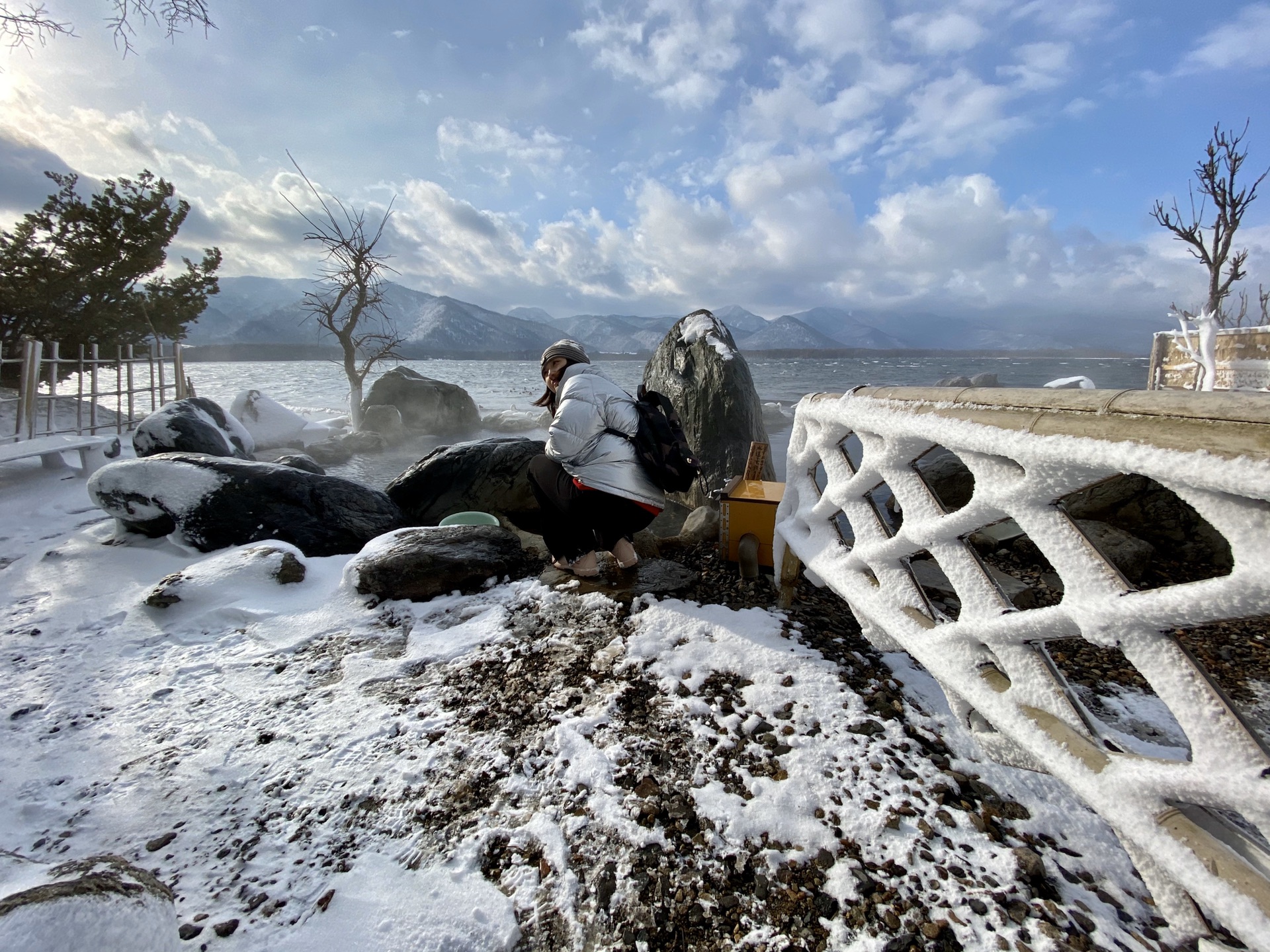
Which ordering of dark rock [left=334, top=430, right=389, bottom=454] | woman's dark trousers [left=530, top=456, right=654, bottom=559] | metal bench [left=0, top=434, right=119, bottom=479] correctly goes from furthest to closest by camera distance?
1. dark rock [left=334, top=430, right=389, bottom=454]
2. metal bench [left=0, top=434, right=119, bottom=479]
3. woman's dark trousers [left=530, top=456, right=654, bottom=559]

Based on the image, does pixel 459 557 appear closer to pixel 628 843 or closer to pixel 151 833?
pixel 151 833

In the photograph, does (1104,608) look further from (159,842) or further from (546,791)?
(159,842)

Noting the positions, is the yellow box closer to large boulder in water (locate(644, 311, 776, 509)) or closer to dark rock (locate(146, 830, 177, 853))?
dark rock (locate(146, 830, 177, 853))

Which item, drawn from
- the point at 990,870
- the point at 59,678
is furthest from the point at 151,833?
the point at 990,870

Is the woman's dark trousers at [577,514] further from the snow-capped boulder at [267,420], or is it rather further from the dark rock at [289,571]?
the snow-capped boulder at [267,420]

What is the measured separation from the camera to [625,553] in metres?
3.66

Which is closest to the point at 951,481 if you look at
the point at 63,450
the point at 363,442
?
the point at 63,450

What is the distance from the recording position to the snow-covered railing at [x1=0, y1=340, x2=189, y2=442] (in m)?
7.98

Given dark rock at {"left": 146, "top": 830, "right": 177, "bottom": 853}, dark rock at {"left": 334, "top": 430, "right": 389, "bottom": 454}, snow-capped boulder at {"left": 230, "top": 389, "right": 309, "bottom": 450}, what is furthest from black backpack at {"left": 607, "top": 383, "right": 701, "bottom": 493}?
snow-capped boulder at {"left": 230, "top": 389, "right": 309, "bottom": 450}

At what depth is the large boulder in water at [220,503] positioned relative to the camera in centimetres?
430

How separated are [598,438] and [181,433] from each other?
20.5 ft

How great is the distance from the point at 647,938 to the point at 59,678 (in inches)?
126

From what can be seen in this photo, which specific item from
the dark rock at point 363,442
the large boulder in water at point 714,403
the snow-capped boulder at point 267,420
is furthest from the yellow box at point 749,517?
the snow-capped boulder at point 267,420

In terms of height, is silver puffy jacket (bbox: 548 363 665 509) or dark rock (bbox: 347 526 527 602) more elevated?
silver puffy jacket (bbox: 548 363 665 509)
